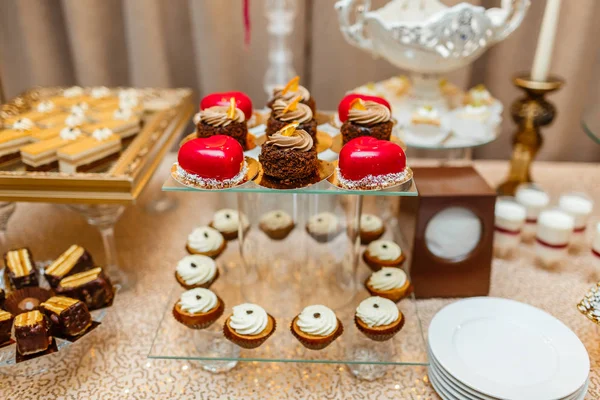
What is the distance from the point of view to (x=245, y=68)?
1.75 meters

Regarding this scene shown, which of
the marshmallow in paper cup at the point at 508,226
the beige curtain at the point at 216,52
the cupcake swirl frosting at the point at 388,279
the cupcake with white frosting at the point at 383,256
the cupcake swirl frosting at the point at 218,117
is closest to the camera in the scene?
the cupcake swirl frosting at the point at 218,117

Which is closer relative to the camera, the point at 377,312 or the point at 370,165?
the point at 370,165

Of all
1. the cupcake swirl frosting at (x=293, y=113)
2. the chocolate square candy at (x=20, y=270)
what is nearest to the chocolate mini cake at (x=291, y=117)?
the cupcake swirl frosting at (x=293, y=113)

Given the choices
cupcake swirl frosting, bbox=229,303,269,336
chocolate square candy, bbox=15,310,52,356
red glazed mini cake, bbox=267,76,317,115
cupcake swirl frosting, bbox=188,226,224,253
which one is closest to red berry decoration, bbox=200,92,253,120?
red glazed mini cake, bbox=267,76,317,115

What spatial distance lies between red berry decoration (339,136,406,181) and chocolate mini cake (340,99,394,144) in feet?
0.30

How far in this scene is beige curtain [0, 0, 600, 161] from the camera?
5.30 ft

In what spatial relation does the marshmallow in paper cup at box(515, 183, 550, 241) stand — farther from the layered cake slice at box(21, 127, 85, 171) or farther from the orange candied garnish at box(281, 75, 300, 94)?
the layered cake slice at box(21, 127, 85, 171)

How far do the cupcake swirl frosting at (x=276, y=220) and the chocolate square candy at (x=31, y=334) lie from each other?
532 millimetres

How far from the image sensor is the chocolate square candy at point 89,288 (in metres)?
0.94

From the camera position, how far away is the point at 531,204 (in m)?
1.29

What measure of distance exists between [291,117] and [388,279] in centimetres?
36

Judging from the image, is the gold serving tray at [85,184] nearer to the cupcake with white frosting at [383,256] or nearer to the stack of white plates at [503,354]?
the cupcake with white frosting at [383,256]

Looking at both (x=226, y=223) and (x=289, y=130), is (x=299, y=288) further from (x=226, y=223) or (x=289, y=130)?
(x=289, y=130)

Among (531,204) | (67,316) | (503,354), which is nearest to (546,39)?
(531,204)
